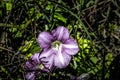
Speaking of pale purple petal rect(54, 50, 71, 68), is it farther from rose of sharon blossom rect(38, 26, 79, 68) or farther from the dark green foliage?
the dark green foliage

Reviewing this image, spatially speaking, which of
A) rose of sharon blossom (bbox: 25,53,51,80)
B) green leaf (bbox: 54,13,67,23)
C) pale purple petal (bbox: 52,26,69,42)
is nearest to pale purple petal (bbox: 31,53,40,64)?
rose of sharon blossom (bbox: 25,53,51,80)

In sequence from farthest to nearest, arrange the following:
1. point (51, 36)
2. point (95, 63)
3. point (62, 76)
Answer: point (95, 63), point (62, 76), point (51, 36)

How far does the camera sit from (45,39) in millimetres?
1275

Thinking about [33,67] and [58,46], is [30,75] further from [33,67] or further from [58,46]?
[58,46]

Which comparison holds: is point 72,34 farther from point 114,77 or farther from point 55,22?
point 114,77

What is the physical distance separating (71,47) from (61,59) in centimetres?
6

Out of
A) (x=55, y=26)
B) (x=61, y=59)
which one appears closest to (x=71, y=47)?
(x=61, y=59)

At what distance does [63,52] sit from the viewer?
135cm

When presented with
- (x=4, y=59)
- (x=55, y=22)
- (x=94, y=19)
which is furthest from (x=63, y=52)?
(x=94, y=19)

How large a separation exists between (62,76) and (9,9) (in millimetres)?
422

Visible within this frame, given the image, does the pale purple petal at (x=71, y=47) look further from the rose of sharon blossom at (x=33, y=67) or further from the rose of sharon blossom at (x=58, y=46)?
the rose of sharon blossom at (x=33, y=67)

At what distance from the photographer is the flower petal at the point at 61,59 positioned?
1.28 meters

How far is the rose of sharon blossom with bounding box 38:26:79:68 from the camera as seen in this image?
1271mm

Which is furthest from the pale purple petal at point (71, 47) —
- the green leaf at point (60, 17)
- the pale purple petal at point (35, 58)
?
the green leaf at point (60, 17)
